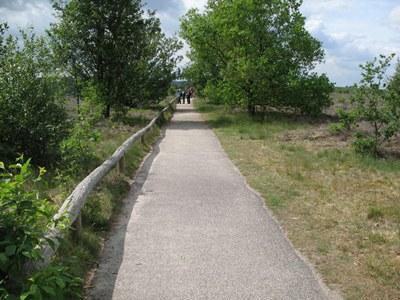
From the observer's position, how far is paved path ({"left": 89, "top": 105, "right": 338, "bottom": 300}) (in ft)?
17.5

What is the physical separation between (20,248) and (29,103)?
7835 millimetres

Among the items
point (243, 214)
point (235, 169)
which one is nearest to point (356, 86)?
point (235, 169)

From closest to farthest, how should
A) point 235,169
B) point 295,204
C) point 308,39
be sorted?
1. point 295,204
2. point 235,169
3. point 308,39

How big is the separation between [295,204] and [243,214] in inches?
46.2

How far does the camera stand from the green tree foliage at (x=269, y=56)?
26.5 metres

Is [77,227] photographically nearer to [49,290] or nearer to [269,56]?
[49,290]

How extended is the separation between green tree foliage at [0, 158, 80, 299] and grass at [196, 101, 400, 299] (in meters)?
2.96

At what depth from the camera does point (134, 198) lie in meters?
9.58

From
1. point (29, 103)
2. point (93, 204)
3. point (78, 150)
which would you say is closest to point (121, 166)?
point (78, 150)

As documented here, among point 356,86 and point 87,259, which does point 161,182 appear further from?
point 356,86

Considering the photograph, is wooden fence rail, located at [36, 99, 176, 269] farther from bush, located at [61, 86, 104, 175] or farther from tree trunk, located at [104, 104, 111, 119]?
tree trunk, located at [104, 104, 111, 119]

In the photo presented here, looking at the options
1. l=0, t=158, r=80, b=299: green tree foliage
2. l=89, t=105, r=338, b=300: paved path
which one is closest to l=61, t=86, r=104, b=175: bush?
l=89, t=105, r=338, b=300: paved path

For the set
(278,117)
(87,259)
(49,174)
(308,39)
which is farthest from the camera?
(278,117)

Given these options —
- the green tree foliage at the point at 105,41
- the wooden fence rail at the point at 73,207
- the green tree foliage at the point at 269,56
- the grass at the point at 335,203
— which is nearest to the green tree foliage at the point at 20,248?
the wooden fence rail at the point at 73,207
